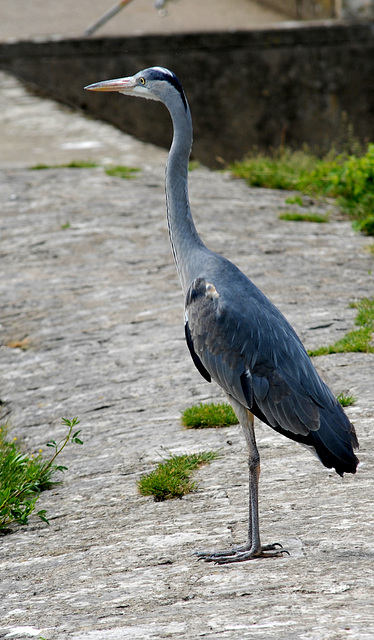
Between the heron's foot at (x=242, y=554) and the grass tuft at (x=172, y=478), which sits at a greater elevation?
the heron's foot at (x=242, y=554)

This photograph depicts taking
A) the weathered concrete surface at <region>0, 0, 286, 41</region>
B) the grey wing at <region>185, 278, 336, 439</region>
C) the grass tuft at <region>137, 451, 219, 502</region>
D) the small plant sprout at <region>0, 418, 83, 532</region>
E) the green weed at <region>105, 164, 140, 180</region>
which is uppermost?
the weathered concrete surface at <region>0, 0, 286, 41</region>

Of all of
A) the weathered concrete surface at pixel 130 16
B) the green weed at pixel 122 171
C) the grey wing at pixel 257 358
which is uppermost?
the weathered concrete surface at pixel 130 16

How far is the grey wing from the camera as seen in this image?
3.91 meters

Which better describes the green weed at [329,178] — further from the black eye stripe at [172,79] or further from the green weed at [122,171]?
the black eye stripe at [172,79]

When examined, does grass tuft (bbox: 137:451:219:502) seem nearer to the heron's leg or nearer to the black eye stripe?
the heron's leg

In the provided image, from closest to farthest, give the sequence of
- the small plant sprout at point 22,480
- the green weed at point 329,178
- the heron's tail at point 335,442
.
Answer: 1. the heron's tail at point 335,442
2. the small plant sprout at point 22,480
3. the green weed at point 329,178

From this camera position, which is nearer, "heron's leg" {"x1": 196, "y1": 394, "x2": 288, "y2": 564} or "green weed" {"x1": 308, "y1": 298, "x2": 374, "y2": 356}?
"heron's leg" {"x1": 196, "y1": 394, "x2": 288, "y2": 564}

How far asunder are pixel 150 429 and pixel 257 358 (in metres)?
1.69

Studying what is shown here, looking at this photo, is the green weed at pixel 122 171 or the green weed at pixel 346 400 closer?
the green weed at pixel 346 400

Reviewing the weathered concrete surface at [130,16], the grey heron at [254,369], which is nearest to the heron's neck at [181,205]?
the grey heron at [254,369]

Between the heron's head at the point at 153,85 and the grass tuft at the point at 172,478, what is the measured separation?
84.7 inches

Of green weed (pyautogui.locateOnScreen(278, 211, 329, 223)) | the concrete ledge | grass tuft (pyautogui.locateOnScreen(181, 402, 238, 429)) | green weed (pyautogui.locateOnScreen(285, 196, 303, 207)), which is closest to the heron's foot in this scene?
grass tuft (pyautogui.locateOnScreen(181, 402, 238, 429))

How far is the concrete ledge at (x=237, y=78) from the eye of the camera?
17.3 m

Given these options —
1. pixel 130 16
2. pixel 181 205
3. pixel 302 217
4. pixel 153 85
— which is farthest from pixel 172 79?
pixel 130 16
